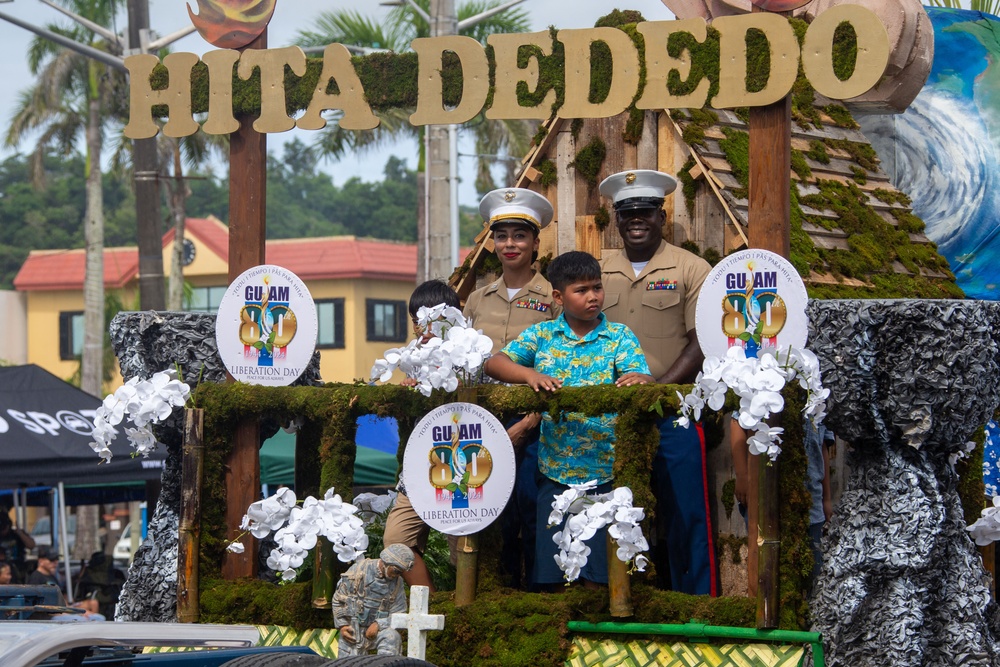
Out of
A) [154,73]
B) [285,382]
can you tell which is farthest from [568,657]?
[154,73]

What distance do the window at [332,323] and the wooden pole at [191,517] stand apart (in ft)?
113

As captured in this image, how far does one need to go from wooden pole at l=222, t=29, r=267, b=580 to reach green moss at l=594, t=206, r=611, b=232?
6.32 feet

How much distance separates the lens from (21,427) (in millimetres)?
13156

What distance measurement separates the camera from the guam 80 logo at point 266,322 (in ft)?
22.2

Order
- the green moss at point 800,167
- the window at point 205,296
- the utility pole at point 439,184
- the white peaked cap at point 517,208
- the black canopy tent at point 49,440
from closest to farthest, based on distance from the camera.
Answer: the white peaked cap at point 517,208, the green moss at point 800,167, the black canopy tent at point 49,440, the utility pole at point 439,184, the window at point 205,296

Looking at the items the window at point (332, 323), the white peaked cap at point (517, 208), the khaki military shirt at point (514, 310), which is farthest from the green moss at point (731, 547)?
the window at point (332, 323)

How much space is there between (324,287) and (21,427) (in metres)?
29.0

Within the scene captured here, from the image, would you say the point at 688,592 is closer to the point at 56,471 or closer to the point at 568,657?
the point at 568,657

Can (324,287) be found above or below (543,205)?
above

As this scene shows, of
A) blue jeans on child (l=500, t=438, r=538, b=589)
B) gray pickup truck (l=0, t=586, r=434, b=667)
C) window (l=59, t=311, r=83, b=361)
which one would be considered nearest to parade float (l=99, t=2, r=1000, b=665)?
blue jeans on child (l=500, t=438, r=538, b=589)

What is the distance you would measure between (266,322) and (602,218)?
2086 millimetres

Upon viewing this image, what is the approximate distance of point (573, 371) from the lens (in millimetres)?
6320

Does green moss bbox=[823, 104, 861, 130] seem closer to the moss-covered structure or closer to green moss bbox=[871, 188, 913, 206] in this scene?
green moss bbox=[871, 188, 913, 206]

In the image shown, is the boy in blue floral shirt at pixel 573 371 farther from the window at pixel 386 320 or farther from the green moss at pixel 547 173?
the window at pixel 386 320
